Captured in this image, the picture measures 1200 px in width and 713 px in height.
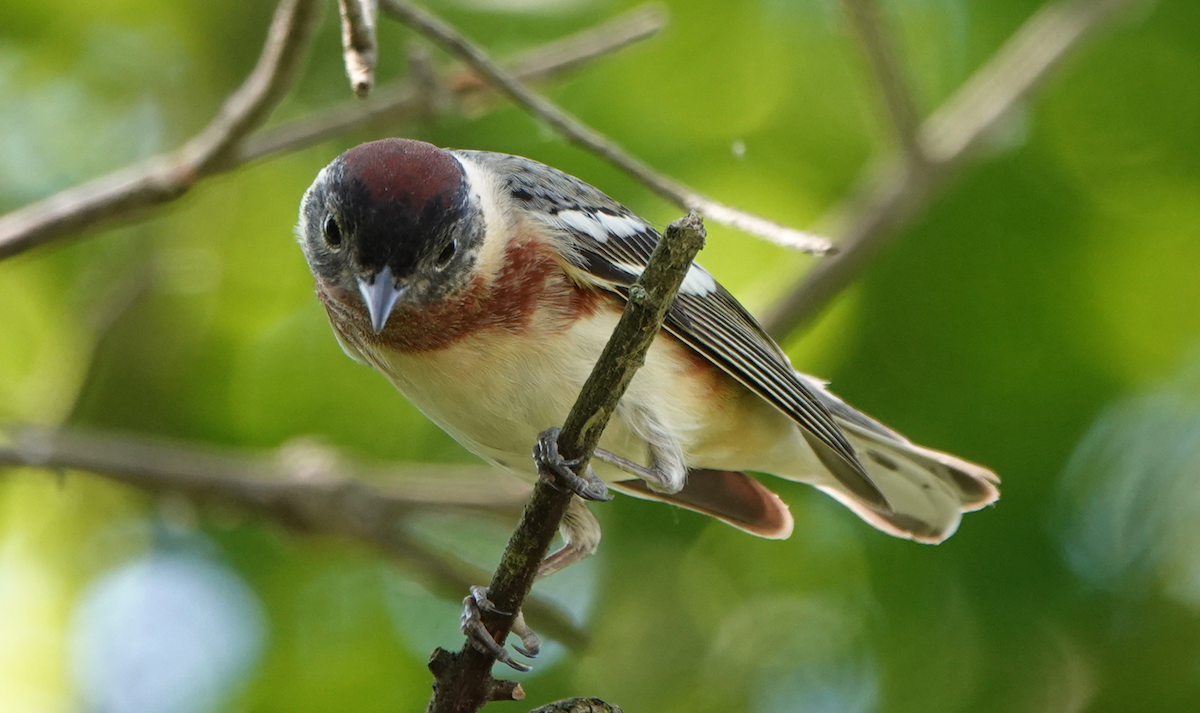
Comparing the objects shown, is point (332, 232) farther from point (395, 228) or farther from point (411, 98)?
point (411, 98)

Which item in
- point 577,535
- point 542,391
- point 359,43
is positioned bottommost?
point 577,535

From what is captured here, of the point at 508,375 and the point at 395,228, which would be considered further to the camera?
the point at 508,375

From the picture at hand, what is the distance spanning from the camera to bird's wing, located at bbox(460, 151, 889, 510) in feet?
12.3

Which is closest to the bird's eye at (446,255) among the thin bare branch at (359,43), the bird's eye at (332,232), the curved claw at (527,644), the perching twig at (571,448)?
the bird's eye at (332,232)

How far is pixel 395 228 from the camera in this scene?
11.0 feet

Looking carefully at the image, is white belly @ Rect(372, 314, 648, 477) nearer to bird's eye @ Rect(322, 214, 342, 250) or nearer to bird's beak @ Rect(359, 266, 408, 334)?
bird's beak @ Rect(359, 266, 408, 334)

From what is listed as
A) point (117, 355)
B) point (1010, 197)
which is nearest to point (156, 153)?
point (117, 355)

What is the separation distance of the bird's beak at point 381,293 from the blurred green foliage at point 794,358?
75.1 inches

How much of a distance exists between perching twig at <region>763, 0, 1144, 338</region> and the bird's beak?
228 centimetres

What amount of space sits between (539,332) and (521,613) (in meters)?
0.84

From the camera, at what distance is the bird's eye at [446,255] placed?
11.3ft

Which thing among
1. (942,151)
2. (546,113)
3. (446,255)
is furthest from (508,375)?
→ (942,151)

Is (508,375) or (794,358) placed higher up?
(794,358)

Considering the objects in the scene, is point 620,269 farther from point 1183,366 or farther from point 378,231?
point 1183,366
